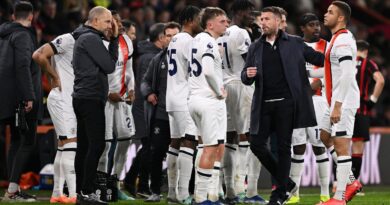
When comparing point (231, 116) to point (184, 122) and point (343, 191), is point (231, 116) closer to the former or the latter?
point (184, 122)

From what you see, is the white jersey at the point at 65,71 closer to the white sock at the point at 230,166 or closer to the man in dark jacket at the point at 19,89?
the man in dark jacket at the point at 19,89

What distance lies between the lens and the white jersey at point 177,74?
1213 cm

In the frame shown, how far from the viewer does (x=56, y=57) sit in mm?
12570

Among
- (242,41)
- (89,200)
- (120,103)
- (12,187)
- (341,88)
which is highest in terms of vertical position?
(242,41)

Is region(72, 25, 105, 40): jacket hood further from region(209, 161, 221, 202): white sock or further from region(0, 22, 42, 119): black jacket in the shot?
region(209, 161, 221, 202): white sock

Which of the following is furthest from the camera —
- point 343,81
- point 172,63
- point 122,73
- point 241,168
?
point 122,73

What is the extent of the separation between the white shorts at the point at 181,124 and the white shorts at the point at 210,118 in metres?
0.87

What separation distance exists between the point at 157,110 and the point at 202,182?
2.11 m

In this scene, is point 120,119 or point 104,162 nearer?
point 104,162

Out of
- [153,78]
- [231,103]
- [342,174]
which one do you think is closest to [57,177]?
[153,78]

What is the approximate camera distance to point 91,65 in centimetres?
1105

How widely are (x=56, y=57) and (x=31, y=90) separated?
0.60 meters

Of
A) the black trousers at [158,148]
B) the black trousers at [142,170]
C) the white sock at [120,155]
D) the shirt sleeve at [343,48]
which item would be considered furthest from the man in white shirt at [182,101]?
the shirt sleeve at [343,48]

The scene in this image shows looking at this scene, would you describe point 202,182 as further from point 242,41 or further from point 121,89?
point 121,89
